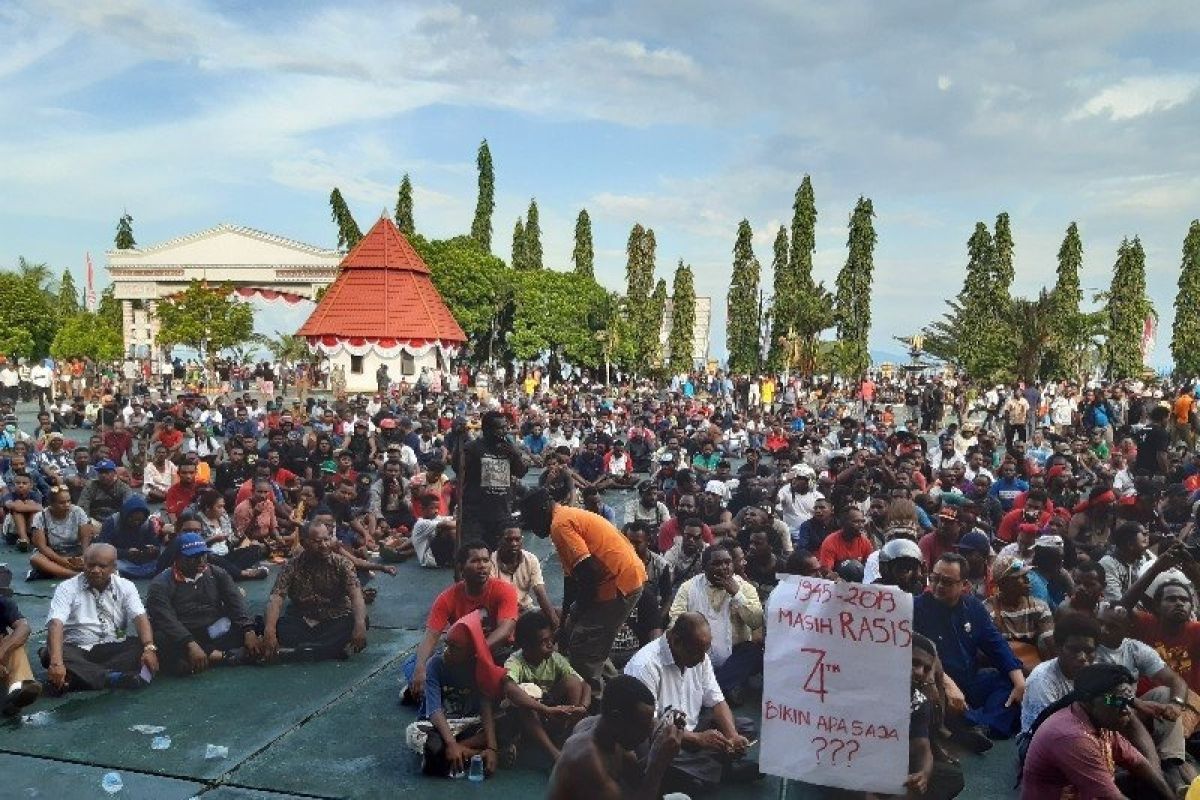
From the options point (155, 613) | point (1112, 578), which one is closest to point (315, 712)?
point (155, 613)

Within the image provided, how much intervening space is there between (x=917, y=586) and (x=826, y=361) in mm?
46211

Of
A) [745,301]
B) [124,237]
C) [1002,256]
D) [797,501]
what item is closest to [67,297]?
[124,237]

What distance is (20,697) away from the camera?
6.16m

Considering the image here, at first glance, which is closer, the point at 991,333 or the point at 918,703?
the point at 918,703

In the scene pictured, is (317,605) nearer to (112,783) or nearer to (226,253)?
(112,783)

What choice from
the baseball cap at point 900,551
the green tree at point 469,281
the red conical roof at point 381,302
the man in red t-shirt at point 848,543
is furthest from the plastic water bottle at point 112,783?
the green tree at point 469,281

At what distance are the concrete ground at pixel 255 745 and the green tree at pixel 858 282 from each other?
5121cm

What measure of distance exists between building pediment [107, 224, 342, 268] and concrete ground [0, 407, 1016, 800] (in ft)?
236

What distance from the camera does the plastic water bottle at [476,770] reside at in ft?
17.9

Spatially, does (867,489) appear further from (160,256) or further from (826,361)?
(160,256)

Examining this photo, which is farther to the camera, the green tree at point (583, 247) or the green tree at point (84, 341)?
the green tree at point (583, 247)

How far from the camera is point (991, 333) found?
37.4 m

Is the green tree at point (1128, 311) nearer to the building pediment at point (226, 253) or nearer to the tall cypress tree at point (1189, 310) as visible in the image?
the tall cypress tree at point (1189, 310)

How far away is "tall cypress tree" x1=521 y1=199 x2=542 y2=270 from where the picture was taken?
249 feet
